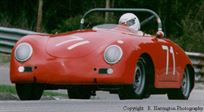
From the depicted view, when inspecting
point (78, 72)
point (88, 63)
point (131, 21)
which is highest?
point (131, 21)

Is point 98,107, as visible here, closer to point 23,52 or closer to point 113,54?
point 113,54

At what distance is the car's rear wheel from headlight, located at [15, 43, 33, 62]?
1273mm

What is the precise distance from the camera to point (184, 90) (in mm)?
12766

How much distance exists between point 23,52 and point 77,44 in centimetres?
74

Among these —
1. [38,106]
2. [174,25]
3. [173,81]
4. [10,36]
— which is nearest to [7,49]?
[10,36]

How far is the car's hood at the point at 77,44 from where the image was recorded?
10.8m

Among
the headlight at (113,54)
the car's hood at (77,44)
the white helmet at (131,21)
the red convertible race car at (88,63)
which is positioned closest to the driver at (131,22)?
the white helmet at (131,21)

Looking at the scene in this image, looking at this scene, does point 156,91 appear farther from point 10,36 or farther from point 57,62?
point 10,36

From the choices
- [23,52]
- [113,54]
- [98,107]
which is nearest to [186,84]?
[113,54]

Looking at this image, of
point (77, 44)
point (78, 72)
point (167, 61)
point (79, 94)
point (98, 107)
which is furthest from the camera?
point (79, 94)

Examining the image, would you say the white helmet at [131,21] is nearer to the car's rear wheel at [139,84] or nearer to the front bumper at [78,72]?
the car's rear wheel at [139,84]

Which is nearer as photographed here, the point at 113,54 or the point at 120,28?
the point at 113,54

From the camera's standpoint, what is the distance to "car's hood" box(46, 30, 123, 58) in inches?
423

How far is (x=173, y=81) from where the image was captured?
12.2 m
